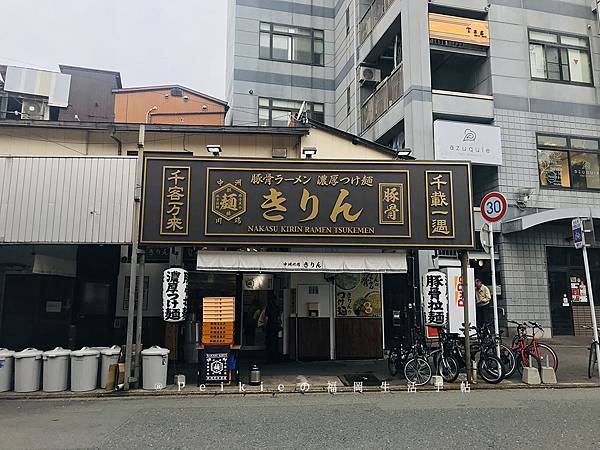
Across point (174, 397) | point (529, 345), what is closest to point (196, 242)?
point (174, 397)

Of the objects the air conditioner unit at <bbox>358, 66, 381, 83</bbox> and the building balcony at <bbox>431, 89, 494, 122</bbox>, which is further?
the air conditioner unit at <bbox>358, 66, 381, 83</bbox>

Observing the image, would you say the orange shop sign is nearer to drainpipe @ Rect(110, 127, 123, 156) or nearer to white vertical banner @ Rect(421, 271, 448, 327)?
white vertical banner @ Rect(421, 271, 448, 327)

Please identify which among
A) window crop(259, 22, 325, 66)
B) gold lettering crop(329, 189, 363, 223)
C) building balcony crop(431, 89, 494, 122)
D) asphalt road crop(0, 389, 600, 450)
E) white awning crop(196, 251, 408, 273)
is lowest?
asphalt road crop(0, 389, 600, 450)

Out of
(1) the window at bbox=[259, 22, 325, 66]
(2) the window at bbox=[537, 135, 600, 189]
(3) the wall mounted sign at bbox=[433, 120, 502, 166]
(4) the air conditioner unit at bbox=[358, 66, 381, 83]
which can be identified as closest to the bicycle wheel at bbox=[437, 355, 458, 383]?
(3) the wall mounted sign at bbox=[433, 120, 502, 166]

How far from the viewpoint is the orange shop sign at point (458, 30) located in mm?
18656

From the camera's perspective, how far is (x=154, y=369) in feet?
33.3

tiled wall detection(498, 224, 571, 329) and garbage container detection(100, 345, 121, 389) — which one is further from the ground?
tiled wall detection(498, 224, 571, 329)

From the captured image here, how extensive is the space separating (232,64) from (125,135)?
42.1 ft

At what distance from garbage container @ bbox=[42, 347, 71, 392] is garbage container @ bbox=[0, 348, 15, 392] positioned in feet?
2.36

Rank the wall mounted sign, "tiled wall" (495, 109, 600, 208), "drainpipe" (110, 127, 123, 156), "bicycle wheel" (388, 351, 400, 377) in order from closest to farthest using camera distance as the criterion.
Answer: "bicycle wheel" (388, 351, 400, 377) < "drainpipe" (110, 127, 123, 156) < the wall mounted sign < "tiled wall" (495, 109, 600, 208)

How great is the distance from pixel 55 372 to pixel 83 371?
57 centimetres

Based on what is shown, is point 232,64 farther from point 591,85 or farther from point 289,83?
point 591,85

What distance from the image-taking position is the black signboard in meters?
10.6

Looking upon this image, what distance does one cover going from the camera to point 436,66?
20.7 meters
